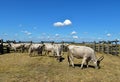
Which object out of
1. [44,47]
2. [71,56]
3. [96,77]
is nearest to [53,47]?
[44,47]

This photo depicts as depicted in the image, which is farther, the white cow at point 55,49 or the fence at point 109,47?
the fence at point 109,47

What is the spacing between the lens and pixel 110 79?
50.2 ft

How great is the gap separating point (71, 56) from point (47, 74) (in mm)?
4256

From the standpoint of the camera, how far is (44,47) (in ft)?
97.8

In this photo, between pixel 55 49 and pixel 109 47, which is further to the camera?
pixel 109 47

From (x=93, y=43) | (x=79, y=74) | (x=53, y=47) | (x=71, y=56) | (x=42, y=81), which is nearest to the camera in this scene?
(x=42, y=81)

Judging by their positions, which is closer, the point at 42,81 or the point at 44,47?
the point at 42,81

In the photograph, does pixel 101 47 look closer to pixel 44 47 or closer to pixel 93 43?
pixel 93 43

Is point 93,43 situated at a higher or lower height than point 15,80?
higher

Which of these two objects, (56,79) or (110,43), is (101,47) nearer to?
(110,43)

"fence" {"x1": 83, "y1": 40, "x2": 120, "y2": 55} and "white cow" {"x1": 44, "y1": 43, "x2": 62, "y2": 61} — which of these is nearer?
"white cow" {"x1": 44, "y1": 43, "x2": 62, "y2": 61}

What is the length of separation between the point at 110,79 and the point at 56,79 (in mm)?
3769

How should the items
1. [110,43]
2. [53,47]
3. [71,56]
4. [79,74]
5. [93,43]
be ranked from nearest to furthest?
[79,74], [71,56], [53,47], [110,43], [93,43]

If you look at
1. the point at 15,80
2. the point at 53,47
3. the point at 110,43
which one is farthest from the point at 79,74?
the point at 110,43
